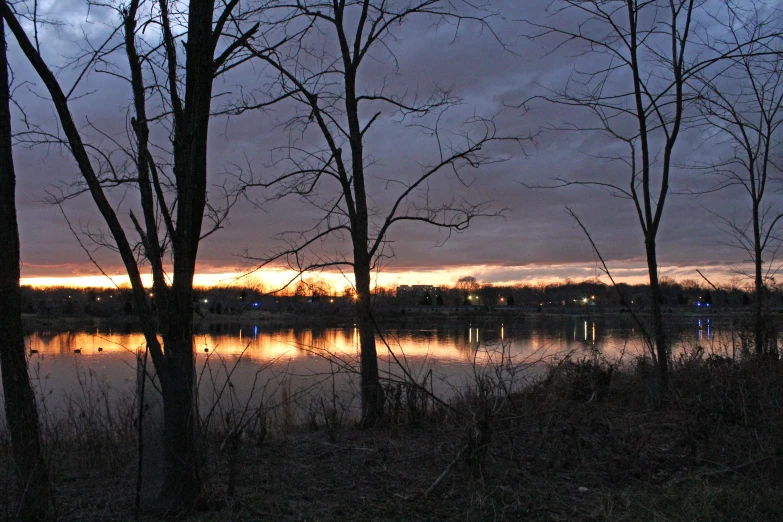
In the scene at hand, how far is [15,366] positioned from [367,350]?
5.14m

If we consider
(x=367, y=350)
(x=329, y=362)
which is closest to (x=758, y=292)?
(x=367, y=350)

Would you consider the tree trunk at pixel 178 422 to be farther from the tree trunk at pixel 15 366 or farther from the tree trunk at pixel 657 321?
the tree trunk at pixel 657 321

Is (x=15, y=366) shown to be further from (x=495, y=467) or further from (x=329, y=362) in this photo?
(x=329, y=362)

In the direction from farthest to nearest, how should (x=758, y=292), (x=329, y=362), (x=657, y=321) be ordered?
(x=329, y=362) → (x=758, y=292) → (x=657, y=321)

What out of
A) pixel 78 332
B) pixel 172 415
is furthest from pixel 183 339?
pixel 78 332

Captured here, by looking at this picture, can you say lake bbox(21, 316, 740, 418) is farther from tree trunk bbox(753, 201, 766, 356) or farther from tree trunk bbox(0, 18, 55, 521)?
tree trunk bbox(0, 18, 55, 521)

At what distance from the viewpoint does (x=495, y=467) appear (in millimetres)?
6008

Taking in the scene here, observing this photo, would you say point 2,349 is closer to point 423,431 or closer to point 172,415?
point 172,415

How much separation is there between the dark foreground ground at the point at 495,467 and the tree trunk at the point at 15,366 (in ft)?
0.99

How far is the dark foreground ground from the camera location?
498 centimetres

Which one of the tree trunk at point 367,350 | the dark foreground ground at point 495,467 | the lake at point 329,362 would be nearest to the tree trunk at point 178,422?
the dark foreground ground at point 495,467

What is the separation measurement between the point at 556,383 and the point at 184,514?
25.2ft

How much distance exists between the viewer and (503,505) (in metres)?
5.13

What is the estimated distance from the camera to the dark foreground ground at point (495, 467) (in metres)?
4.98
